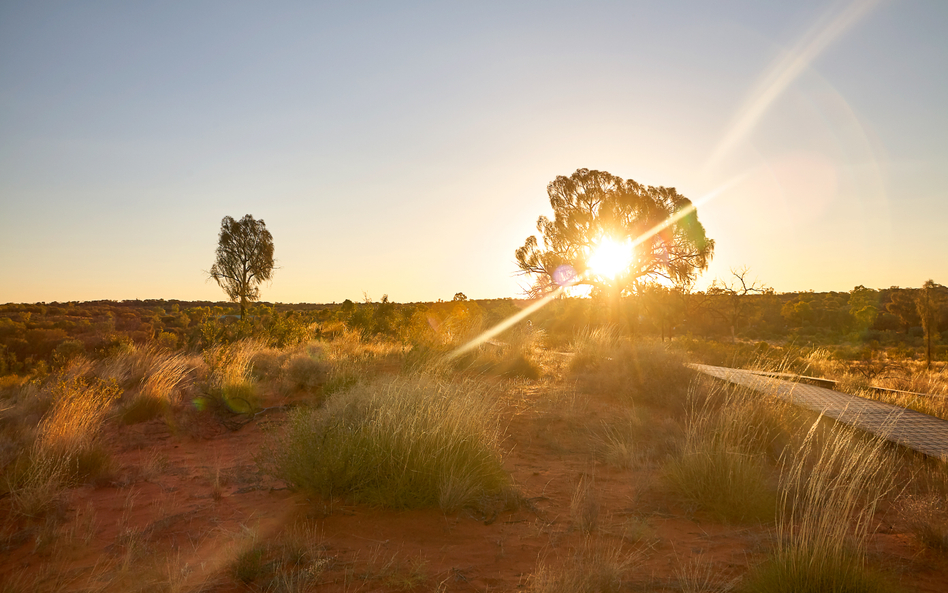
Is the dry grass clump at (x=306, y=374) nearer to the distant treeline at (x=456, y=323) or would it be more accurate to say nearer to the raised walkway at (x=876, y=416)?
the distant treeline at (x=456, y=323)

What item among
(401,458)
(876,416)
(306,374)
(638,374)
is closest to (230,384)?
(306,374)

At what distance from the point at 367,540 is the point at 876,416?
274 inches

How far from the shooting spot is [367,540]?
3.68 metres

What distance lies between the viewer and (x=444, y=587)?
301cm

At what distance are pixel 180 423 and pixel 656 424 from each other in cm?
699

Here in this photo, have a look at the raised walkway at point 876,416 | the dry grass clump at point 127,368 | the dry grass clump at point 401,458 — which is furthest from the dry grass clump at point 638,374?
the dry grass clump at point 127,368

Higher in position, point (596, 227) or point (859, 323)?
point (596, 227)

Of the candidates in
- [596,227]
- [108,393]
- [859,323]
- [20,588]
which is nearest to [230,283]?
[596,227]

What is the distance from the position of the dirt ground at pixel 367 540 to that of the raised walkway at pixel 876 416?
1862mm

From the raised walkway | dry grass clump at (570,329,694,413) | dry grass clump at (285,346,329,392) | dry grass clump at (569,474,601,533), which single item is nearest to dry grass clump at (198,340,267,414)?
dry grass clump at (285,346,329,392)

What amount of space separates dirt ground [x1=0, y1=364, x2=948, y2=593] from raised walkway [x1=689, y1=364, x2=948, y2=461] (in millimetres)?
1862

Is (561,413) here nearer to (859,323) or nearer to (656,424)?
(656,424)

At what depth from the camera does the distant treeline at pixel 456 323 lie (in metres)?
14.0

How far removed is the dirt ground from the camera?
3.04m
